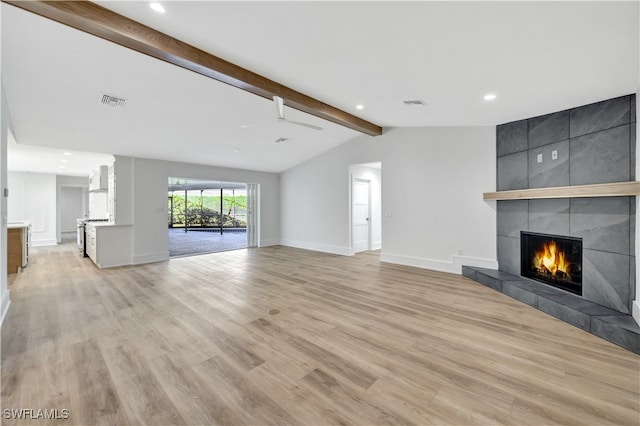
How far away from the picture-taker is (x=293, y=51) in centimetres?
283

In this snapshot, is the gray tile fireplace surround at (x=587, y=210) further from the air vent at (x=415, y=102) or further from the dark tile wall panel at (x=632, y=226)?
the air vent at (x=415, y=102)

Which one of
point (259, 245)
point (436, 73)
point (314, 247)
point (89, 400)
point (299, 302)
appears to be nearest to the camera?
point (89, 400)

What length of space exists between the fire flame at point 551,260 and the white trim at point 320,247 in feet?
13.2

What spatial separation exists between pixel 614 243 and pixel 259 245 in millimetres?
7893

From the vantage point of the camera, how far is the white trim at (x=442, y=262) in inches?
194

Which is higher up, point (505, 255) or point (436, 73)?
point (436, 73)

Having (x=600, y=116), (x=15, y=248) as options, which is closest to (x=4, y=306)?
(x=15, y=248)

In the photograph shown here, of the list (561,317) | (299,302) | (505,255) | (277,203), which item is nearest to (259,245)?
(277,203)

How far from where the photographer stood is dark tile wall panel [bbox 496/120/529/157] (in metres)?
4.32

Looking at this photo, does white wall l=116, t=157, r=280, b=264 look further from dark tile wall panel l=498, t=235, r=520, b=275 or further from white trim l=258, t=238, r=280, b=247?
dark tile wall panel l=498, t=235, r=520, b=275

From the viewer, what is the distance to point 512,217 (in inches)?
177

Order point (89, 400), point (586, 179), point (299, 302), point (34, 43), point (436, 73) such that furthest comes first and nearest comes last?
point (299, 302), point (586, 179), point (436, 73), point (34, 43), point (89, 400)

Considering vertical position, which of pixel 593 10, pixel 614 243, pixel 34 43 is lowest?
pixel 614 243

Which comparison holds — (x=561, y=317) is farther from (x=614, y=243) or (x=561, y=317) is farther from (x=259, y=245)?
(x=259, y=245)
